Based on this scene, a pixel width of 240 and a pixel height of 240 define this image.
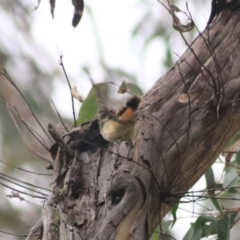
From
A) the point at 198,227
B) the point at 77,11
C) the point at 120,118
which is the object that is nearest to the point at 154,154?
the point at 120,118

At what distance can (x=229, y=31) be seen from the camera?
4.45 feet

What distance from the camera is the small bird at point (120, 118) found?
0.99 metres

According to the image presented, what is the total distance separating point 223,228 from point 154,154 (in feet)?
1.59

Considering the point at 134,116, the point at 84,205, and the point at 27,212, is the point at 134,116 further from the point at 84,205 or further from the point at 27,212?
the point at 27,212

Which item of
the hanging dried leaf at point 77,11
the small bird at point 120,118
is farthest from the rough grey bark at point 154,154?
the hanging dried leaf at point 77,11

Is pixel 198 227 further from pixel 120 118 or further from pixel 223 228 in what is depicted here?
pixel 120 118

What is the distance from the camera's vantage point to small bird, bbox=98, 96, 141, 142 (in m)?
0.99

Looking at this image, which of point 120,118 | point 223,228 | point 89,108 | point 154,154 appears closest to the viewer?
point 120,118

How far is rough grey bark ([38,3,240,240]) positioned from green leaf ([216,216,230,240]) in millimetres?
322

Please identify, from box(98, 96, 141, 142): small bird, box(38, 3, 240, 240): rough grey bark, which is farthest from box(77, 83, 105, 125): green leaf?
box(98, 96, 141, 142): small bird

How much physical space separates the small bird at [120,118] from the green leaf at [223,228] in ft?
2.16

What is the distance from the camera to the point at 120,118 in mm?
1002

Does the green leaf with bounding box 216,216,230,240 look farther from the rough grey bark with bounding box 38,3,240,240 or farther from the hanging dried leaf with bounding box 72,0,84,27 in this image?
the hanging dried leaf with bounding box 72,0,84,27

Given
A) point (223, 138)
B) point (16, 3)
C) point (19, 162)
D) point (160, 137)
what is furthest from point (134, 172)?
point (16, 3)
